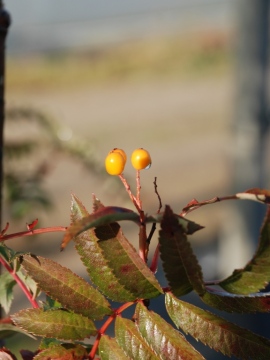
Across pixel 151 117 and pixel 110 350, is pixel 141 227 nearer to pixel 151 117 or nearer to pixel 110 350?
pixel 110 350

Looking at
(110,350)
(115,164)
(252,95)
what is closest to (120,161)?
(115,164)

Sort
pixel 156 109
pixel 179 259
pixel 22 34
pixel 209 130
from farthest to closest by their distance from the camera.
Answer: pixel 22 34
pixel 156 109
pixel 209 130
pixel 179 259

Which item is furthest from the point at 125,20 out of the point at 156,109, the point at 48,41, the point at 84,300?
the point at 84,300

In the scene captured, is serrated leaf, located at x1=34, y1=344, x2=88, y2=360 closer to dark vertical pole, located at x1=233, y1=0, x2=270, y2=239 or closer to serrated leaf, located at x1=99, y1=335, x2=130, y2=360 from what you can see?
serrated leaf, located at x1=99, y1=335, x2=130, y2=360

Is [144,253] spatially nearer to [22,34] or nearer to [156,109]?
[156,109]

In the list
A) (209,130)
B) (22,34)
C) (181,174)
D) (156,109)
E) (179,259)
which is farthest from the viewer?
(22,34)

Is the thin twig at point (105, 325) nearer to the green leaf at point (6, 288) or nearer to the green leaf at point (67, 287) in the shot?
the green leaf at point (67, 287)

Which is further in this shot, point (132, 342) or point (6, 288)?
point (6, 288)

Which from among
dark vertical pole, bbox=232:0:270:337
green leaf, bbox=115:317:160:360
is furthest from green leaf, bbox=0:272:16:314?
dark vertical pole, bbox=232:0:270:337
